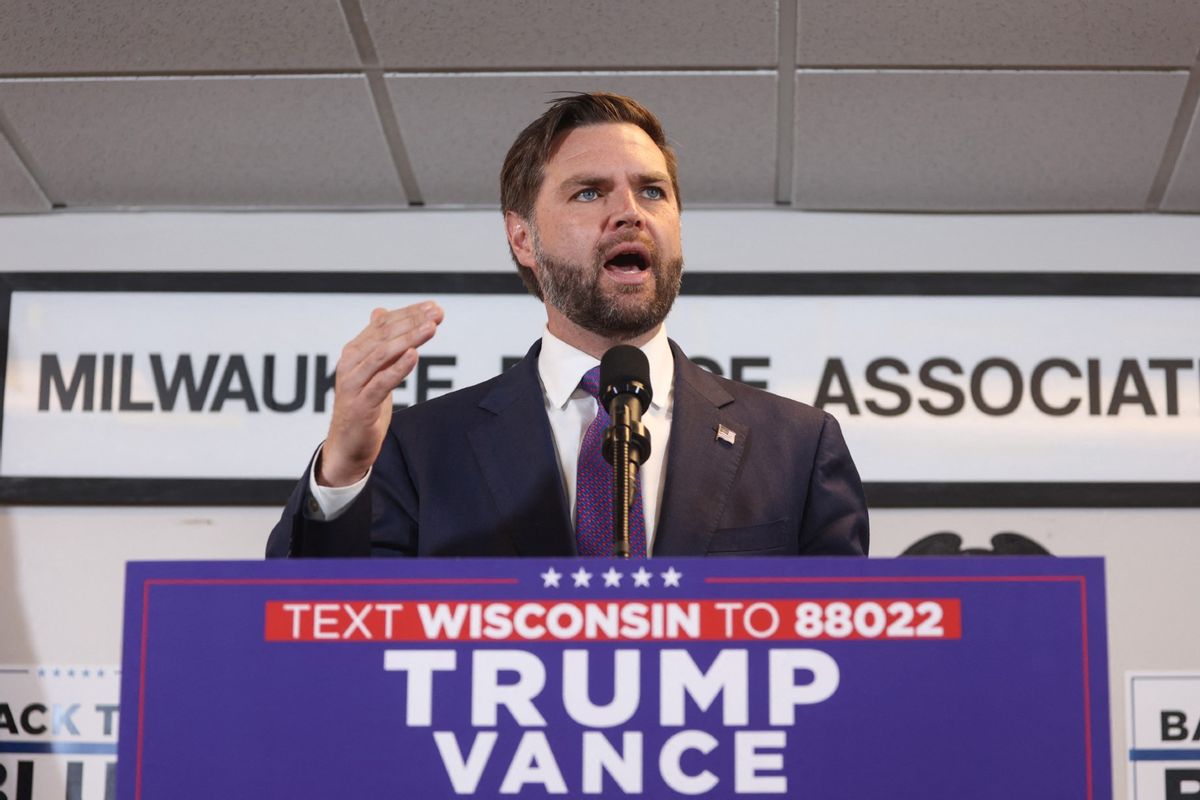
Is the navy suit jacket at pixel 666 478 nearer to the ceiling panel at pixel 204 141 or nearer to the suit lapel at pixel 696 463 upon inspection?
the suit lapel at pixel 696 463

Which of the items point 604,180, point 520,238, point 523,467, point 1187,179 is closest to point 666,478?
point 523,467

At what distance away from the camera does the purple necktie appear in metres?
1.45

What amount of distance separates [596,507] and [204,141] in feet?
6.12

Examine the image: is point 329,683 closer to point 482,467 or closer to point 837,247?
point 482,467

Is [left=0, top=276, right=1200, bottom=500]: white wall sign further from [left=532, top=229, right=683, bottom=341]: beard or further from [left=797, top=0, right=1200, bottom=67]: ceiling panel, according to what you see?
[left=532, top=229, right=683, bottom=341]: beard

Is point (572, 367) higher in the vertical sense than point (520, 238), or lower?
lower

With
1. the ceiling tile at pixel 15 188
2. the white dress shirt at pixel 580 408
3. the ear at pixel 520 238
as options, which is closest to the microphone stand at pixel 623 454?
the white dress shirt at pixel 580 408

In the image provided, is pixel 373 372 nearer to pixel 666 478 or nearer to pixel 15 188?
pixel 666 478

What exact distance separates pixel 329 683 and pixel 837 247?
8.11 ft

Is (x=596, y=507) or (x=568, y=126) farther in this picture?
(x=568, y=126)

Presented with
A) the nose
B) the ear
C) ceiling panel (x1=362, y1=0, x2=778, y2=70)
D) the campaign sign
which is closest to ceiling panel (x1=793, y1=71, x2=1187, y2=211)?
ceiling panel (x1=362, y1=0, x2=778, y2=70)

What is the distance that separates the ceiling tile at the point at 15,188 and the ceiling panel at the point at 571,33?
0.94m

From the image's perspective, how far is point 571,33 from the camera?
8.61 feet

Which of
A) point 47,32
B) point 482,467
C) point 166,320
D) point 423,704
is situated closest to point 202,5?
point 47,32
